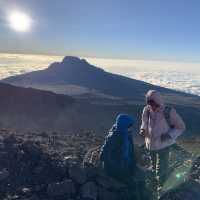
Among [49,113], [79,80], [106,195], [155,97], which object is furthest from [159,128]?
[79,80]

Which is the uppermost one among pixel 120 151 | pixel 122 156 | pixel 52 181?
pixel 120 151

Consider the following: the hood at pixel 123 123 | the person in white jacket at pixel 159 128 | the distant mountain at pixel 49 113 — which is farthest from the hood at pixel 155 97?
the distant mountain at pixel 49 113

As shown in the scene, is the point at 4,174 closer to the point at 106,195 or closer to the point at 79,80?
the point at 106,195

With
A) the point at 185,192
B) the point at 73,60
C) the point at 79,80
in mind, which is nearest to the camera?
the point at 185,192

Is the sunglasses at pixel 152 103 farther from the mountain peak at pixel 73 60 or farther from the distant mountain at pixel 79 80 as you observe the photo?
the mountain peak at pixel 73 60

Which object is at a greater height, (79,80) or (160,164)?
(160,164)

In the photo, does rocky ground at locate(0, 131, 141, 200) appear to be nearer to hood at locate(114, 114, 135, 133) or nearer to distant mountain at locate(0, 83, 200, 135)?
hood at locate(114, 114, 135, 133)

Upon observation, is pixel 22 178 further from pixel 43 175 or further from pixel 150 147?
pixel 150 147
